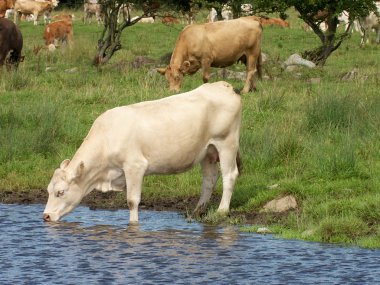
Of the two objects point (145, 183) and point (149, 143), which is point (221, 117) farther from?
point (145, 183)

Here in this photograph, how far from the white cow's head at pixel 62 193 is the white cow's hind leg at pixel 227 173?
1.74 meters

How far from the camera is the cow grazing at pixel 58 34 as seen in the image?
113ft

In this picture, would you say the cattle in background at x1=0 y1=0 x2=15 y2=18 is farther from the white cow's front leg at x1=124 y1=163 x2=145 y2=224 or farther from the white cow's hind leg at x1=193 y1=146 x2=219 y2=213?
the white cow's front leg at x1=124 y1=163 x2=145 y2=224

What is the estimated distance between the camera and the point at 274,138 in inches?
590

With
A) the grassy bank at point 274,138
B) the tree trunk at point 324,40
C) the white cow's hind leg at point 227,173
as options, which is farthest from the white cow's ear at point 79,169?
the tree trunk at point 324,40

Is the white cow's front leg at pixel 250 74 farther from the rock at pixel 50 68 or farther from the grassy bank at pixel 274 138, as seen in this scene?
the rock at pixel 50 68

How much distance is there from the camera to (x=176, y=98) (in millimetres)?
12867

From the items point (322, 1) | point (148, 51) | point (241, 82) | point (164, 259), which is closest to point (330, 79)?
point (241, 82)

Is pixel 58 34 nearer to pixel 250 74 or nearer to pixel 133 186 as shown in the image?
pixel 250 74

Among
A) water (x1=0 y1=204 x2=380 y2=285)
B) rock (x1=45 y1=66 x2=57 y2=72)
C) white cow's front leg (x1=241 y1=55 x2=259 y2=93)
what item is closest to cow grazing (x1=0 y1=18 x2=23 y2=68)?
rock (x1=45 y1=66 x2=57 y2=72)

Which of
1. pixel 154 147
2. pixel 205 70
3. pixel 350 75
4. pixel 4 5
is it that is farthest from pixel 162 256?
pixel 4 5

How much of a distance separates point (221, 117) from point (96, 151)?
158 centimetres

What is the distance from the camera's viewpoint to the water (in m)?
9.75

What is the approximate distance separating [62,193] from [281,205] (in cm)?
258
